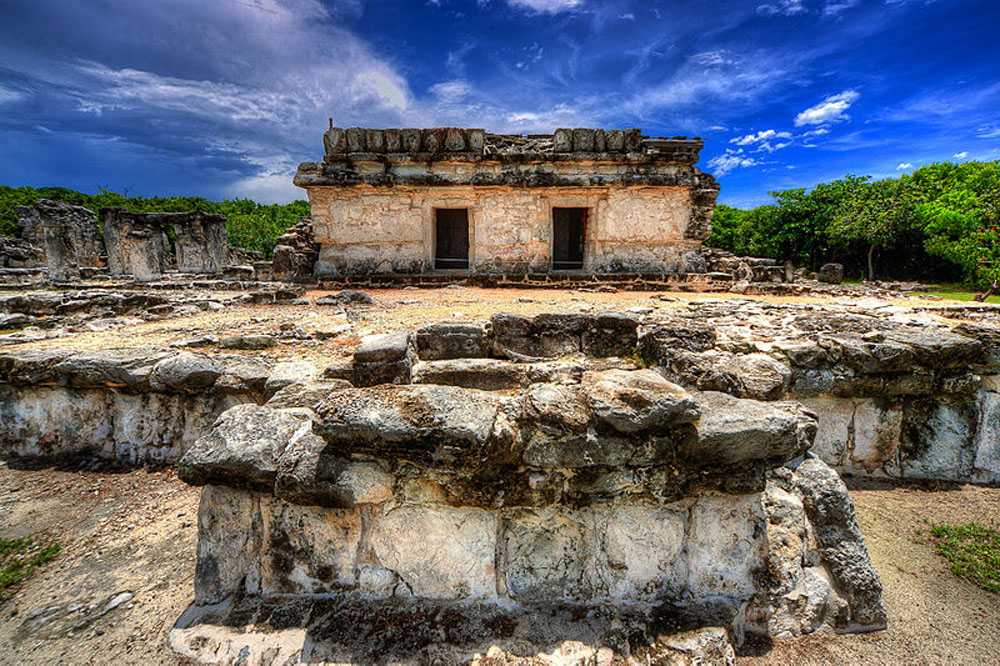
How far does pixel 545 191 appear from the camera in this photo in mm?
9367

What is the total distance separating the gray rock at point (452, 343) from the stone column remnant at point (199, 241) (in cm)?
1212

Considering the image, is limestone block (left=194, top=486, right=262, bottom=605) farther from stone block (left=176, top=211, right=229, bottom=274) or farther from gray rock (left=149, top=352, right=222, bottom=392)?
stone block (left=176, top=211, right=229, bottom=274)

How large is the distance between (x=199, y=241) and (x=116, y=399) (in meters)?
11.0

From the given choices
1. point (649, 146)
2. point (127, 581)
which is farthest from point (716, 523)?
point (649, 146)

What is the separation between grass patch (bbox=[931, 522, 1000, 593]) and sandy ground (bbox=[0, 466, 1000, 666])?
0.26ft

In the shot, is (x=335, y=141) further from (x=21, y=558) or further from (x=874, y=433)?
(x=874, y=433)

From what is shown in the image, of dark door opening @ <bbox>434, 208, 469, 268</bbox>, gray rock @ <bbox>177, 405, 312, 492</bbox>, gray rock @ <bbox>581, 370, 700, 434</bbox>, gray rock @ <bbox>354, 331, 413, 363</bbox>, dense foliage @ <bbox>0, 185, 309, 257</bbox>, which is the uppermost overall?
dense foliage @ <bbox>0, 185, 309, 257</bbox>

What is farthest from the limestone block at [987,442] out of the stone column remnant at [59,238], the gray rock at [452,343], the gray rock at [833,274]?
the stone column remnant at [59,238]

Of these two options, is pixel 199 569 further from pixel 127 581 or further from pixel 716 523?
pixel 716 523

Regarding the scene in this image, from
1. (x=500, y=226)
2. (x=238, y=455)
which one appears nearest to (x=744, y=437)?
(x=238, y=455)

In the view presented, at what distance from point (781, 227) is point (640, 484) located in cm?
2654

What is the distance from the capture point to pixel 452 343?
363 centimetres

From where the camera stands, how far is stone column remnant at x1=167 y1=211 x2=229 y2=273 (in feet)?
40.6

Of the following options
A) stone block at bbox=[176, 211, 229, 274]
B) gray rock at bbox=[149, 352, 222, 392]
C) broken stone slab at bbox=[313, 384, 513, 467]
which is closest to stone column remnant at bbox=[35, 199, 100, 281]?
stone block at bbox=[176, 211, 229, 274]
